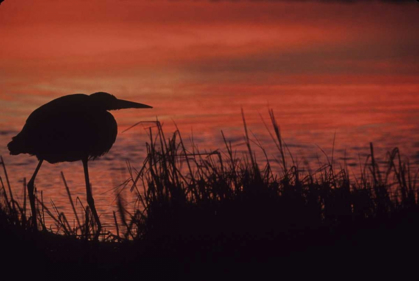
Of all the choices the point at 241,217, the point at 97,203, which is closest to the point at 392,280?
the point at 241,217

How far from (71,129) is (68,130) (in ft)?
0.10

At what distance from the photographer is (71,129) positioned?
6.58 metres

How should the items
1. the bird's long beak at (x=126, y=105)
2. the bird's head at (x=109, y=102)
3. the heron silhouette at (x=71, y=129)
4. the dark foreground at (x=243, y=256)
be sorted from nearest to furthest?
the dark foreground at (x=243, y=256), the heron silhouette at (x=71, y=129), the bird's head at (x=109, y=102), the bird's long beak at (x=126, y=105)

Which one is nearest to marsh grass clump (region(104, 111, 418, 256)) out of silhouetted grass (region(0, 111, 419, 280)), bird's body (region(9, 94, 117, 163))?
silhouetted grass (region(0, 111, 419, 280))

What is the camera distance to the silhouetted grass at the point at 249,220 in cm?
429

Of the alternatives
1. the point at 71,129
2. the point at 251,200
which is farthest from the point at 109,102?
the point at 251,200

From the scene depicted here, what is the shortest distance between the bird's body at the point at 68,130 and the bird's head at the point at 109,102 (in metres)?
0.05

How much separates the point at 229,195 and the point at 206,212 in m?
0.23

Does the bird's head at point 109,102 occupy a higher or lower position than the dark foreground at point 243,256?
higher

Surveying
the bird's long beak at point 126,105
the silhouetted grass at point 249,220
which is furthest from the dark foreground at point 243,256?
the bird's long beak at point 126,105

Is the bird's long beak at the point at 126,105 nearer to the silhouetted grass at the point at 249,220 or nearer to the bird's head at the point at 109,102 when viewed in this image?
the bird's head at the point at 109,102

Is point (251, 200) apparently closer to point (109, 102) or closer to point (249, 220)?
point (249, 220)

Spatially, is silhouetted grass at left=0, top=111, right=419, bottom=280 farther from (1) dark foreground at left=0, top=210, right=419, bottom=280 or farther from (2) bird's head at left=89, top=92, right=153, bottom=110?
(2) bird's head at left=89, top=92, right=153, bottom=110

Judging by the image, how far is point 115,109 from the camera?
6.92m
